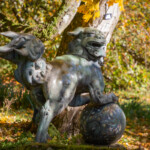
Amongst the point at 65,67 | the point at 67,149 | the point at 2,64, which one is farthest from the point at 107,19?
the point at 2,64

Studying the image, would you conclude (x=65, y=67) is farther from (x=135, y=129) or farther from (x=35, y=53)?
(x=135, y=129)

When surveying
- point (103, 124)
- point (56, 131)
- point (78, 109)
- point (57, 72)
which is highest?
point (57, 72)

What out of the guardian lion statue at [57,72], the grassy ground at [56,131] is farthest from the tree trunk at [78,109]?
the guardian lion statue at [57,72]

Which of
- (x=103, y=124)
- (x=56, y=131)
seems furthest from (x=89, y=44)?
(x=56, y=131)

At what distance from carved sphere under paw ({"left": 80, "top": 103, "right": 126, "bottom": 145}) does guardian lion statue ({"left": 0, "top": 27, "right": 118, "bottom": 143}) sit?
0.38 feet

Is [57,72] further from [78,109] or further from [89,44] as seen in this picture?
[78,109]

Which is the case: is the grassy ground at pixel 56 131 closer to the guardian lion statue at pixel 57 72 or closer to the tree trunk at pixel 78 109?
the tree trunk at pixel 78 109

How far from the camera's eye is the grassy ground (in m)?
2.87

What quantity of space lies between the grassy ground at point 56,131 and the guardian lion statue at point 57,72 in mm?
443

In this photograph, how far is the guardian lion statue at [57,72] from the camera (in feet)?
7.00

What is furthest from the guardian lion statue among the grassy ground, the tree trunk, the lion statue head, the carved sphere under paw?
the tree trunk

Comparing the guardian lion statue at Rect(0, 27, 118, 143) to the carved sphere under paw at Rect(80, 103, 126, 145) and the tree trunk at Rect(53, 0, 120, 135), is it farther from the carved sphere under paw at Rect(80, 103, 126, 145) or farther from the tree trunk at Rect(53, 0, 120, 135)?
the tree trunk at Rect(53, 0, 120, 135)

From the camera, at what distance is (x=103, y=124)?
2.40 meters

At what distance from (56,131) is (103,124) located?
90 centimetres
